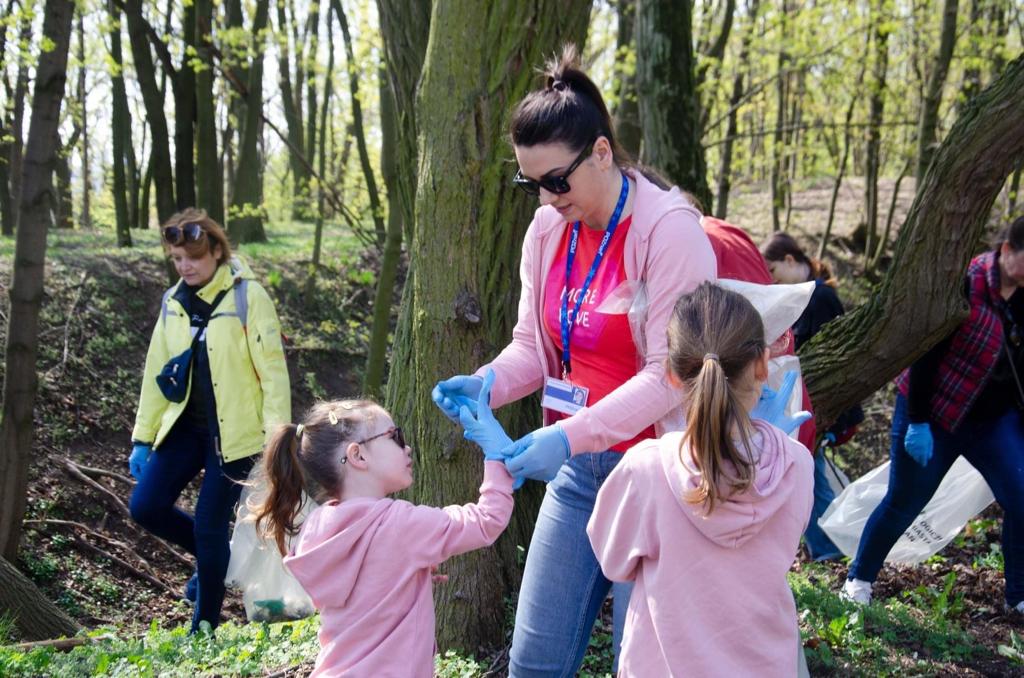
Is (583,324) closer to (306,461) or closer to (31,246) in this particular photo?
(306,461)

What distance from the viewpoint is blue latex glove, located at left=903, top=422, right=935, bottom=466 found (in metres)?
4.53

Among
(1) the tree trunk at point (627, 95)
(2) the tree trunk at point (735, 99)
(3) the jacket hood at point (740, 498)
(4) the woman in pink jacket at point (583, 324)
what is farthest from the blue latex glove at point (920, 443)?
(2) the tree trunk at point (735, 99)

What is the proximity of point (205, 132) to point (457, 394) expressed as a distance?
7605mm

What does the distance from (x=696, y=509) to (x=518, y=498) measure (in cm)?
197

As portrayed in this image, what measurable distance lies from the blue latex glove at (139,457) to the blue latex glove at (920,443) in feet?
12.3

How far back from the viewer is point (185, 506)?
7.51 metres

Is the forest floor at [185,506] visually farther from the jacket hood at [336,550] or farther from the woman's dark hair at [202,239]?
the woman's dark hair at [202,239]

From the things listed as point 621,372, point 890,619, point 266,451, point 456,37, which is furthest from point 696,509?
point 890,619

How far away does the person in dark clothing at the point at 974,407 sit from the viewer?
14.2ft

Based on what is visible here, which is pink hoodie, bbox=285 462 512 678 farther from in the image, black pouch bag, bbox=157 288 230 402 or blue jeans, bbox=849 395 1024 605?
blue jeans, bbox=849 395 1024 605

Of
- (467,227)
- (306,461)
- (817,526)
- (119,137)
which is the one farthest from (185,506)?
(119,137)

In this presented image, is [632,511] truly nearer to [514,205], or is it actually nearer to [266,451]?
[266,451]

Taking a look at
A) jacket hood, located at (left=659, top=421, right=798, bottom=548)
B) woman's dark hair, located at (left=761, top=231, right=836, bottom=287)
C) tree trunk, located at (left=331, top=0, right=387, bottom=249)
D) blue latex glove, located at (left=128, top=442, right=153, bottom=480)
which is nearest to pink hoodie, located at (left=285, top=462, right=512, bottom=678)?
jacket hood, located at (left=659, top=421, right=798, bottom=548)

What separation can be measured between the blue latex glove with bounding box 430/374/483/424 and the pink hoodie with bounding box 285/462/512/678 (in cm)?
21
